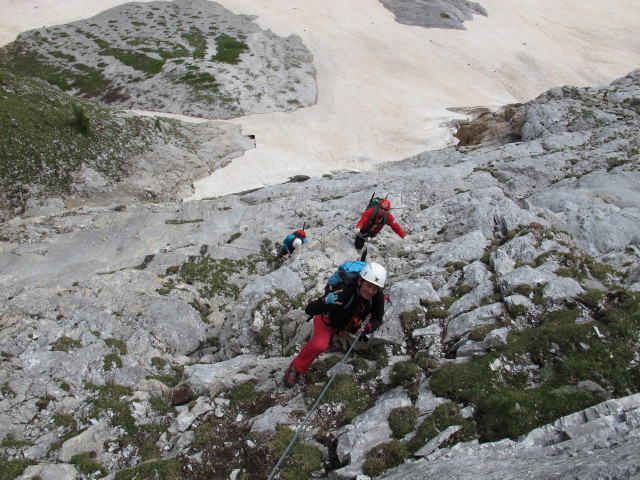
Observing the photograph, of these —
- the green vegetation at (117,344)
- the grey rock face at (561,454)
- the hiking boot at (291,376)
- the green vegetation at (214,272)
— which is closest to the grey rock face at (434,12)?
the green vegetation at (214,272)

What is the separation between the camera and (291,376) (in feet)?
34.7

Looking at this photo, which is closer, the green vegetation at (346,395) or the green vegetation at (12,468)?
the green vegetation at (12,468)

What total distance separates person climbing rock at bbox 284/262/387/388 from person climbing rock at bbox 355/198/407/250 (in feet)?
23.7

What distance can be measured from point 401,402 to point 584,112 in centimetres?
3313

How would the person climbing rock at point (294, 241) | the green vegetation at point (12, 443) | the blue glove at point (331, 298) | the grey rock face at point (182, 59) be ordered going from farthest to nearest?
the grey rock face at point (182, 59) < the person climbing rock at point (294, 241) < the blue glove at point (331, 298) < the green vegetation at point (12, 443)

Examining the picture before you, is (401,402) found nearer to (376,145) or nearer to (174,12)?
(376,145)

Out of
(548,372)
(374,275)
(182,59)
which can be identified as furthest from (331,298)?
(182,59)

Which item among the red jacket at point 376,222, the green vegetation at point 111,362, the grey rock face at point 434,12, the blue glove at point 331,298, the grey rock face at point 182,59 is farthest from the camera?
the grey rock face at point 434,12

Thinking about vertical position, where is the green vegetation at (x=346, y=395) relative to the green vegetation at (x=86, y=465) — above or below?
above

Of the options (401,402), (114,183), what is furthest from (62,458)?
(114,183)

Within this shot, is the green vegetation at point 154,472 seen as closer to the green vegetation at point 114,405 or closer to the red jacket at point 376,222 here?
the green vegetation at point 114,405

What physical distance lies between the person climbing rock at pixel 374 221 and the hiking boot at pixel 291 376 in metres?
7.88

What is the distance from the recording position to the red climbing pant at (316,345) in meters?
10.2

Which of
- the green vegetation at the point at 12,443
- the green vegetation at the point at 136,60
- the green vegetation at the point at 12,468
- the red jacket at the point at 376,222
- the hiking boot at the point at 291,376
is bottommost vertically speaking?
the green vegetation at the point at 12,443
